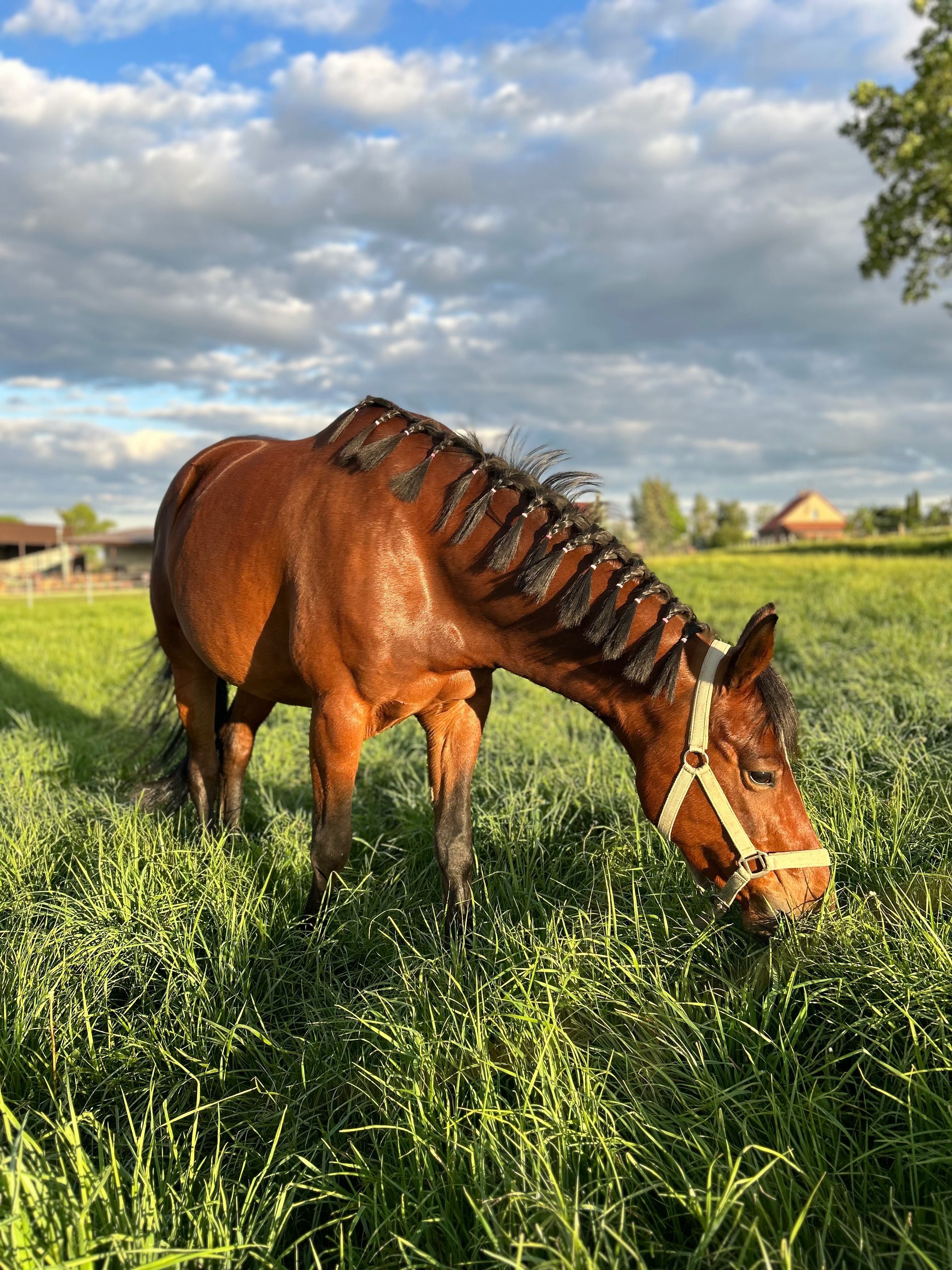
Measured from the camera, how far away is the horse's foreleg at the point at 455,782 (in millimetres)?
3342

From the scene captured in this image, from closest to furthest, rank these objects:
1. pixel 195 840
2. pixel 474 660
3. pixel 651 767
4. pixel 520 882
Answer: pixel 651 767
pixel 474 660
pixel 520 882
pixel 195 840

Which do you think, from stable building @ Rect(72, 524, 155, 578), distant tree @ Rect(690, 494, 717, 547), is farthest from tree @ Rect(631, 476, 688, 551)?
stable building @ Rect(72, 524, 155, 578)

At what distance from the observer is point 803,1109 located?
6.10ft

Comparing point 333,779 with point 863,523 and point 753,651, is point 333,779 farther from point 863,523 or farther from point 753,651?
point 863,523

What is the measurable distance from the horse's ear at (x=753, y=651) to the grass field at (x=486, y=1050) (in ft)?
2.49

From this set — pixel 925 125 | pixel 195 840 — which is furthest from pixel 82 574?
pixel 195 840

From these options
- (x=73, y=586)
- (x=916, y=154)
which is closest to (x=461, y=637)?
(x=916, y=154)

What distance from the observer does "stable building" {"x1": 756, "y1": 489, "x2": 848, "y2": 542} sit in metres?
116

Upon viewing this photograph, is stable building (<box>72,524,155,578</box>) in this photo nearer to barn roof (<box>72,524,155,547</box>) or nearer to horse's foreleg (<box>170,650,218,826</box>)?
barn roof (<box>72,524,155,547</box>)

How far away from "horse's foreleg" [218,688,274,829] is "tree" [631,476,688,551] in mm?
90635

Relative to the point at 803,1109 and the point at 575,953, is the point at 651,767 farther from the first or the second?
the point at 803,1109

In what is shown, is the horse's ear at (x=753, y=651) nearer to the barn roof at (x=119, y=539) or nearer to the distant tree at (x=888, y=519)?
the barn roof at (x=119, y=539)

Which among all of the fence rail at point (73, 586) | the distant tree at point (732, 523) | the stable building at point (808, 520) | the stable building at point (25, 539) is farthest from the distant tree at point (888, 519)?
the stable building at point (25, 539)

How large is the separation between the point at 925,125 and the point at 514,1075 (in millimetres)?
26231
